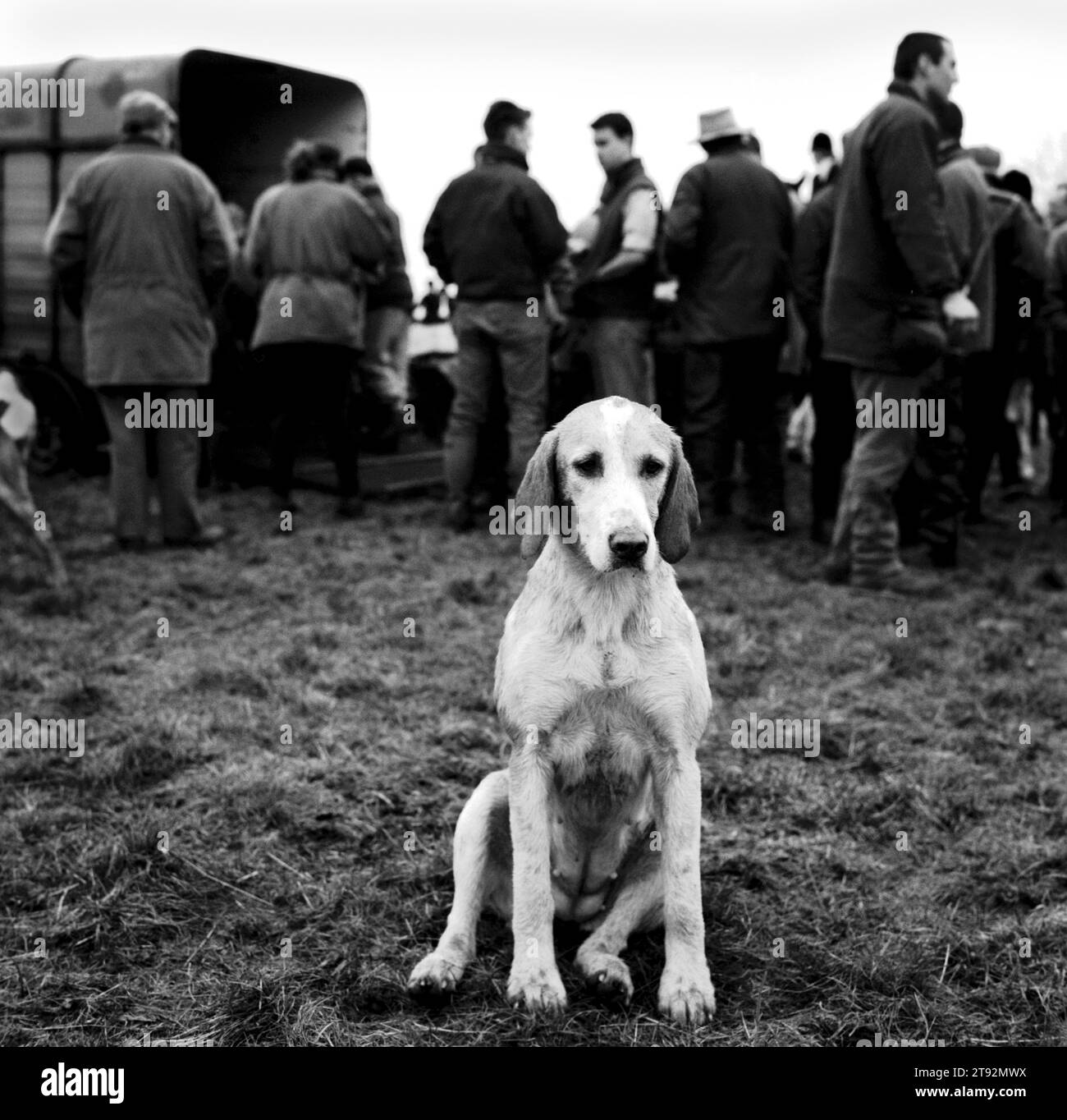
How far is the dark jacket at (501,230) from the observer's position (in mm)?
7797

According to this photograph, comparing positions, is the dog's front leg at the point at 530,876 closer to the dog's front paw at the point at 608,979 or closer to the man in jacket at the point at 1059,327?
the dog's front paw at the point at 608,979

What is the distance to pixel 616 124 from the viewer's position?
7645 millimetres

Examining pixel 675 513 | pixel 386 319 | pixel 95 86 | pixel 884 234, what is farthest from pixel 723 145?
pixel 675 513

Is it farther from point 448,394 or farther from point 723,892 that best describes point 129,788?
point 448,394

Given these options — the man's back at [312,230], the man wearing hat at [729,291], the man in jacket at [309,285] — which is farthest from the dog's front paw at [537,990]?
the man's back at [312,230]

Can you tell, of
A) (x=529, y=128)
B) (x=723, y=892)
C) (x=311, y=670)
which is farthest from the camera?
(x=529, y=128)

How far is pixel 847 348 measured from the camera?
6340 millimetres

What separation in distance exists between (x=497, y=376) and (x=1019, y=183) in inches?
167

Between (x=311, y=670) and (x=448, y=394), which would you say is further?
Answer: (x=448, y=394)

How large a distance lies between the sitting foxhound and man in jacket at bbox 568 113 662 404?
5145 mm

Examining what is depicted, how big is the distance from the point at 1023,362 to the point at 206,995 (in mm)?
8691

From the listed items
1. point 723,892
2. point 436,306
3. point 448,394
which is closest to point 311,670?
point 723,892

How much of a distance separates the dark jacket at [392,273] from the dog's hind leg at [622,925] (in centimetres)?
763

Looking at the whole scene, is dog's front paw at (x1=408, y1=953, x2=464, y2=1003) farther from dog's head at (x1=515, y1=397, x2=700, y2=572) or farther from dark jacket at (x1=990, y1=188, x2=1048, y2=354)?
dark jacket at (x1=990, y1=188, x2=1048, y2=354)
